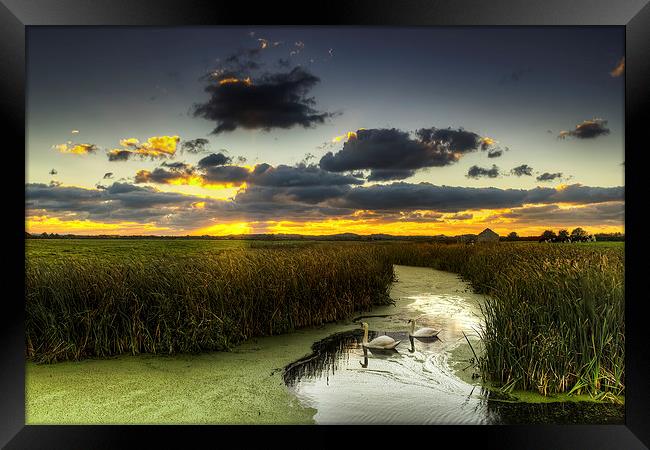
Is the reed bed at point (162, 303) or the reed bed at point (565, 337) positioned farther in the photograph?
the reed bed at point (162, 303)

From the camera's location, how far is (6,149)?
2535mm

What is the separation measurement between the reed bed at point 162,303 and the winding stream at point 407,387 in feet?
3.43

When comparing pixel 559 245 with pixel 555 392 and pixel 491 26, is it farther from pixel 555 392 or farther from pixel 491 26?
pixel 491 26

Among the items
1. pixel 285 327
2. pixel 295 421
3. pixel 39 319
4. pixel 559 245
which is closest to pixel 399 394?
pixel 295 421

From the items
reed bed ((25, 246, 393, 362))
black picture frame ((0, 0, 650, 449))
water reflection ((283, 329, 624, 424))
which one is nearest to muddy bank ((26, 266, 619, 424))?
water reflection ((283, 329, 624, 424))

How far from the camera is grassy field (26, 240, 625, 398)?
12.2 feet

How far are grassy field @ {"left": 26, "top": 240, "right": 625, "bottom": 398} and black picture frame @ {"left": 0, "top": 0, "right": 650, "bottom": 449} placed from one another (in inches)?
39.8
